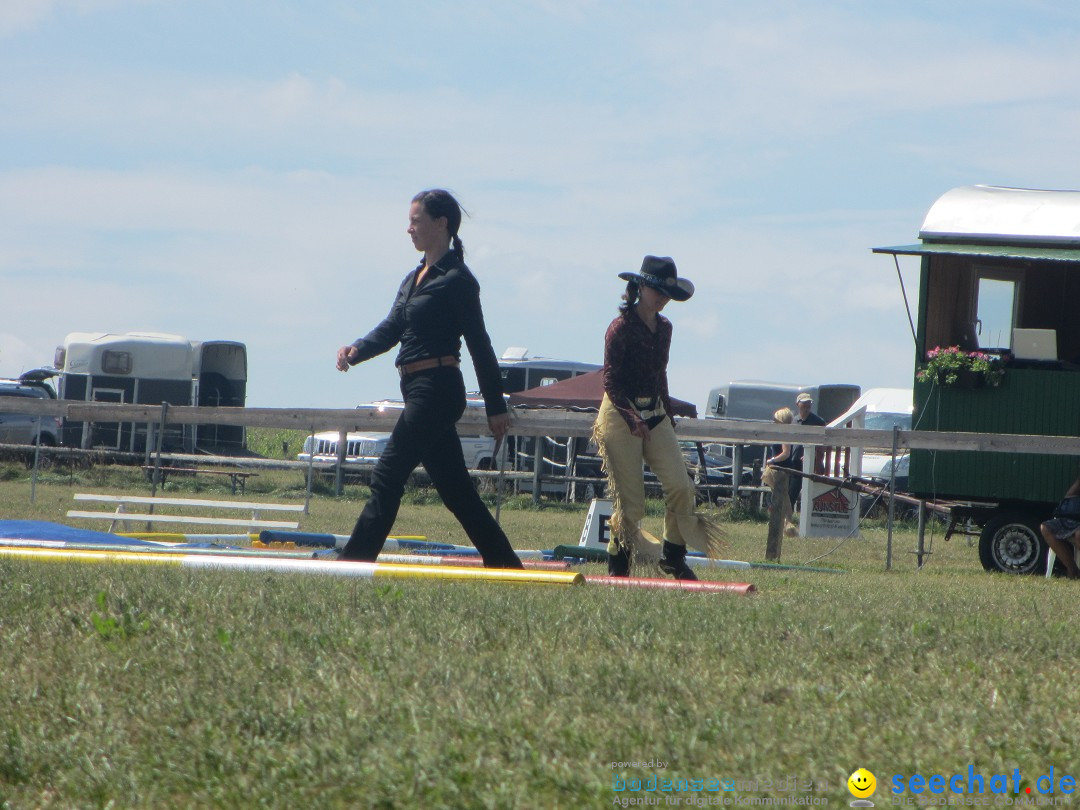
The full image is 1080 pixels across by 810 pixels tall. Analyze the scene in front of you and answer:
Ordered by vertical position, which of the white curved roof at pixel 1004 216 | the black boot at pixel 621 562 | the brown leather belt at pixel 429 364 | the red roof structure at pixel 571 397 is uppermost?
the white curved roof at pixel 1004 216

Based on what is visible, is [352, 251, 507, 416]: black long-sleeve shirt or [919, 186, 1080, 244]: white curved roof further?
[919, 186, 1080, 244]: white curved roof

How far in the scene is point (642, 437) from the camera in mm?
7121

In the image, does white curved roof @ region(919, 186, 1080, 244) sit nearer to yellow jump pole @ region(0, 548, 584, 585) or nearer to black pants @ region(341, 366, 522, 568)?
black pants @ region(341, 366, 522, 568)

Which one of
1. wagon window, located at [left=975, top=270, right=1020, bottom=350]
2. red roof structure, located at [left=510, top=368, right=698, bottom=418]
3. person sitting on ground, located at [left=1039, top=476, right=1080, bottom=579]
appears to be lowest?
person sitting on ground, located at [left=1039, top=476, right=1080, bottom=579]

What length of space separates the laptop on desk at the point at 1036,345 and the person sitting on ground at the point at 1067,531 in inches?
71.6

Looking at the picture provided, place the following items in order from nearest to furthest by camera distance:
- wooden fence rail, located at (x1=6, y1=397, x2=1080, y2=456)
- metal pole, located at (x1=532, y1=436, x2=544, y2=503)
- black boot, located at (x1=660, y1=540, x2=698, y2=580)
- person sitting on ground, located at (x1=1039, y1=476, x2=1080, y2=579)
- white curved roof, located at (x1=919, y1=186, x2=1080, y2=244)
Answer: black boot, located at (x1=660, y1=540, x2=698, y2=580)
person sitting on ground, located at (x1=1039, y1=476, x2=1080, y2=579)
wooden fence rail, located at (x1=6, y1=397, x2=1080, y2=456)
white curved roof, located at (x1=919, y1=186, x2=1080, y2=244)
metal pole, located at (x1=532, y1=436, x2=544, y2=503)

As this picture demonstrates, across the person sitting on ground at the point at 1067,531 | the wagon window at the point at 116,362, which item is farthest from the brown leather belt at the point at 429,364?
the wagon window at the point at 116,362

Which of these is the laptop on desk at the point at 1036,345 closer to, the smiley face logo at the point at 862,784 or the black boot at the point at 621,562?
the black boot at the point at 621,562

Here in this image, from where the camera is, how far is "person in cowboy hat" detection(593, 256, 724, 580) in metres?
7.11

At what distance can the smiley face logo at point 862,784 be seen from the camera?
114 inches

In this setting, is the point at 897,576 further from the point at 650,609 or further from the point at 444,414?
the point at 650,609

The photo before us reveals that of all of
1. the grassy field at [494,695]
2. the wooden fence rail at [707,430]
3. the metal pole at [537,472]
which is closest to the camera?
the grassy field at [494,695]

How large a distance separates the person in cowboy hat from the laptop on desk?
5.31 metres

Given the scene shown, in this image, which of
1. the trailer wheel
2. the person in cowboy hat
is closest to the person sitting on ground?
the trailer wheel
